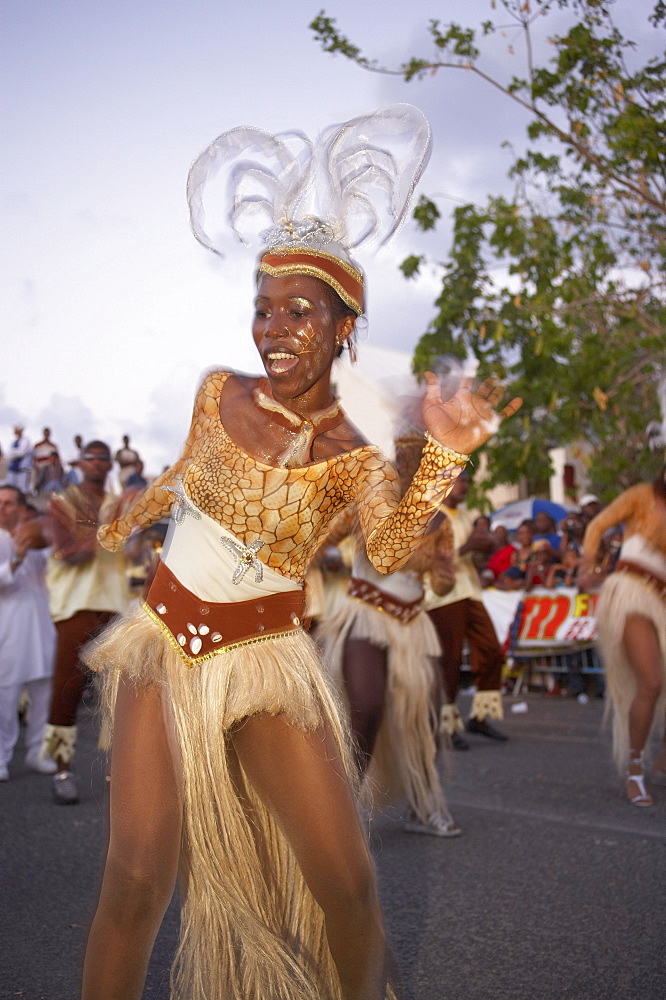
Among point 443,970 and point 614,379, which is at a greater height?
point 614,379

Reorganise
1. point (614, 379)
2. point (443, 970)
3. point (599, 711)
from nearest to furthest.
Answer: point (443, 970) → point (599, 711) → point (614, 379)

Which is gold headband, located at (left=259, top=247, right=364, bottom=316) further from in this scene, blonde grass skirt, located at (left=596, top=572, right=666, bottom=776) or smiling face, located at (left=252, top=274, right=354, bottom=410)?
blonde grass skirt, located at (left=596, top=572, right=666, bottom=776)

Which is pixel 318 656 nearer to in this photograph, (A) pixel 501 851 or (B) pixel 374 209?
(B) pixel 374 209

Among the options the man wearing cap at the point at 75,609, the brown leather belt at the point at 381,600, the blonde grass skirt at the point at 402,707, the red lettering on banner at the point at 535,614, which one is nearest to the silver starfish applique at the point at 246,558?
the blonde grass skirt at the point at 402,707

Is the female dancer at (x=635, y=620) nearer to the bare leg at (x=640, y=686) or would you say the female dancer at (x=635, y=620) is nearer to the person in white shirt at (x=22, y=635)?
the bare leg at (x=640, y=686)

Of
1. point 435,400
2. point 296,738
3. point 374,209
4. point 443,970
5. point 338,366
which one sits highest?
point 374,209

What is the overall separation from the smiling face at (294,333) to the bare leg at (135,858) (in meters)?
0.88

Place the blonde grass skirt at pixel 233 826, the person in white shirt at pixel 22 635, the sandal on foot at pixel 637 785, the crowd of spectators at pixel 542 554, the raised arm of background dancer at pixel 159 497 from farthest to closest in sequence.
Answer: the crowd of spectators at pixel 542 554 < the person in white shirt at pixel 22 635 < the sandal on foot at pixel 637 785 < the raised arm of background dancer at pixel 159 497 < the blonde grass skirt at pixel 233 826

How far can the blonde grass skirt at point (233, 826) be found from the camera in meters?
2.59

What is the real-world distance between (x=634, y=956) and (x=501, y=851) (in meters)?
1.59

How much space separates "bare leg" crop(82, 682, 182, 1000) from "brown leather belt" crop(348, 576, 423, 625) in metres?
3.18

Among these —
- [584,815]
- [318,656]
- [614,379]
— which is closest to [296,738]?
[318,656]

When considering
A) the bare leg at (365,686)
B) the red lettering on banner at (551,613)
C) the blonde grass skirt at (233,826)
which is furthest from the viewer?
the red lettering on banner at (551,613)

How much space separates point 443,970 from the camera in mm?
3730
